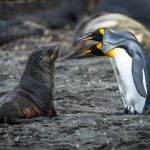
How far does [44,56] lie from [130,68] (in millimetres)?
863

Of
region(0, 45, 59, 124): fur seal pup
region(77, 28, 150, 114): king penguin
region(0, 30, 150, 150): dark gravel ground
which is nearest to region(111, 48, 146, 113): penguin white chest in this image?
region(77, 28, 150, 114): king penguin

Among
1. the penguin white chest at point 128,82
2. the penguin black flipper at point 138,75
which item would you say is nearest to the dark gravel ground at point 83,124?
the penguin white chest at point 128,82

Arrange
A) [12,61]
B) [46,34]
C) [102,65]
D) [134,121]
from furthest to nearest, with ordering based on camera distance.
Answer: [46,34] → [12,61] → [102,65] → [134,121]

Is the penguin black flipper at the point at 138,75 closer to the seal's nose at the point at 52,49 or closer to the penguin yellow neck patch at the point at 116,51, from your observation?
the penguin yellow neck patch at the point at 116,51

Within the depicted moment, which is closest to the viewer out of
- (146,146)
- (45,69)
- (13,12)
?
(146,146)

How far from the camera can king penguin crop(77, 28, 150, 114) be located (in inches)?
216

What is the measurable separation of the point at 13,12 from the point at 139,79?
413 inches

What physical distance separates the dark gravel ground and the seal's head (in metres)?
0.45

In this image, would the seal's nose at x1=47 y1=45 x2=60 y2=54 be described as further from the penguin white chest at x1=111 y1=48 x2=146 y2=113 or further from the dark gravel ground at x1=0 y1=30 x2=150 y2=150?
the penguin white chest at x1=111 y1=48 x2=146 y2=113

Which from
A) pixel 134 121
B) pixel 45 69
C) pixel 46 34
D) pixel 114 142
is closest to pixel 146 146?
pixel 114 142

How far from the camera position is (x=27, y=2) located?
52.6 feet

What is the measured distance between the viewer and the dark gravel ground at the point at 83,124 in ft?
14.6

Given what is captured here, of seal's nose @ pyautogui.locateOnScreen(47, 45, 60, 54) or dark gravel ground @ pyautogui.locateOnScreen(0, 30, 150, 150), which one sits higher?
seal's nose @ pyautogui.locateOnScreen(47, 45, 60, 54)

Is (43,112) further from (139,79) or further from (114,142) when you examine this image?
(114,142)
